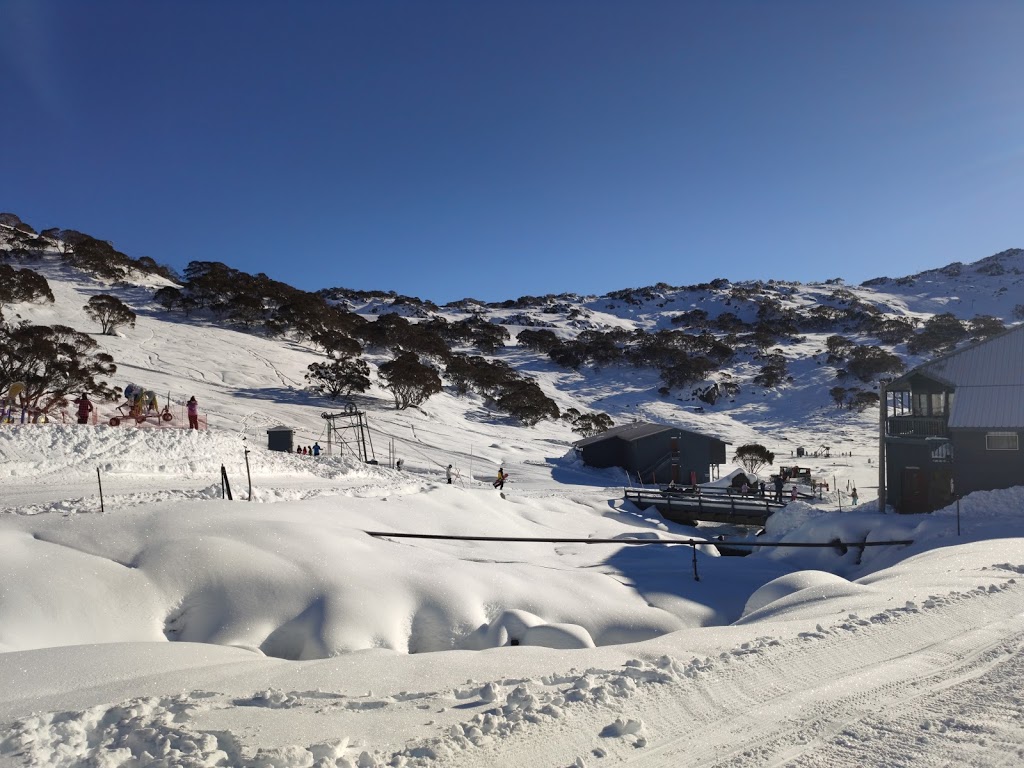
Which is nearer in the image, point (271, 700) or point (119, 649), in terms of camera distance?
point (271, 700)

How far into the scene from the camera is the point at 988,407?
698 inches

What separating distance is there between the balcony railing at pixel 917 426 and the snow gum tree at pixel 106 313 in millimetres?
48378

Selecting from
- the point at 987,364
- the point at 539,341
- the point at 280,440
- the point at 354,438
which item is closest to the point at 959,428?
the point at 987,364

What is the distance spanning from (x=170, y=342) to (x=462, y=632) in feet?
144

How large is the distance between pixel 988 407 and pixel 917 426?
2.29m

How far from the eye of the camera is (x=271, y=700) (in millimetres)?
4531

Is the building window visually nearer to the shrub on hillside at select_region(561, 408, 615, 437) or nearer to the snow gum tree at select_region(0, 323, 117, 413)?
the shrub on hillside at select_region(561, 408, 615, 437)

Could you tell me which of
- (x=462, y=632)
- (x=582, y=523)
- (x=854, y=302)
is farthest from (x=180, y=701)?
(x=854, y=302)

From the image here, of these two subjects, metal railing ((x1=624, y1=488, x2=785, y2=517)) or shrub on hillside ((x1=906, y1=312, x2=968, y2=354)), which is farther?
shrub on hillside ((x1=906, y1=312, x2=968, y2=354))

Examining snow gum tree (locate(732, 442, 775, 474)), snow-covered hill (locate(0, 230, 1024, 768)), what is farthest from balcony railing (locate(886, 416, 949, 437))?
snow gum tree (locate(732, 442, 775, 474))

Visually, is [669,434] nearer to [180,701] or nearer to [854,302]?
[180,701]

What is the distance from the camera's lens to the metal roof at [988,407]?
17156mm

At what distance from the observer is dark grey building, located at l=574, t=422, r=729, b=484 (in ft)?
108

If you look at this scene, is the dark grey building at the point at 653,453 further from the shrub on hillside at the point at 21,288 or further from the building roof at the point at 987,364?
the shrub on hillside at the point at 21,288
